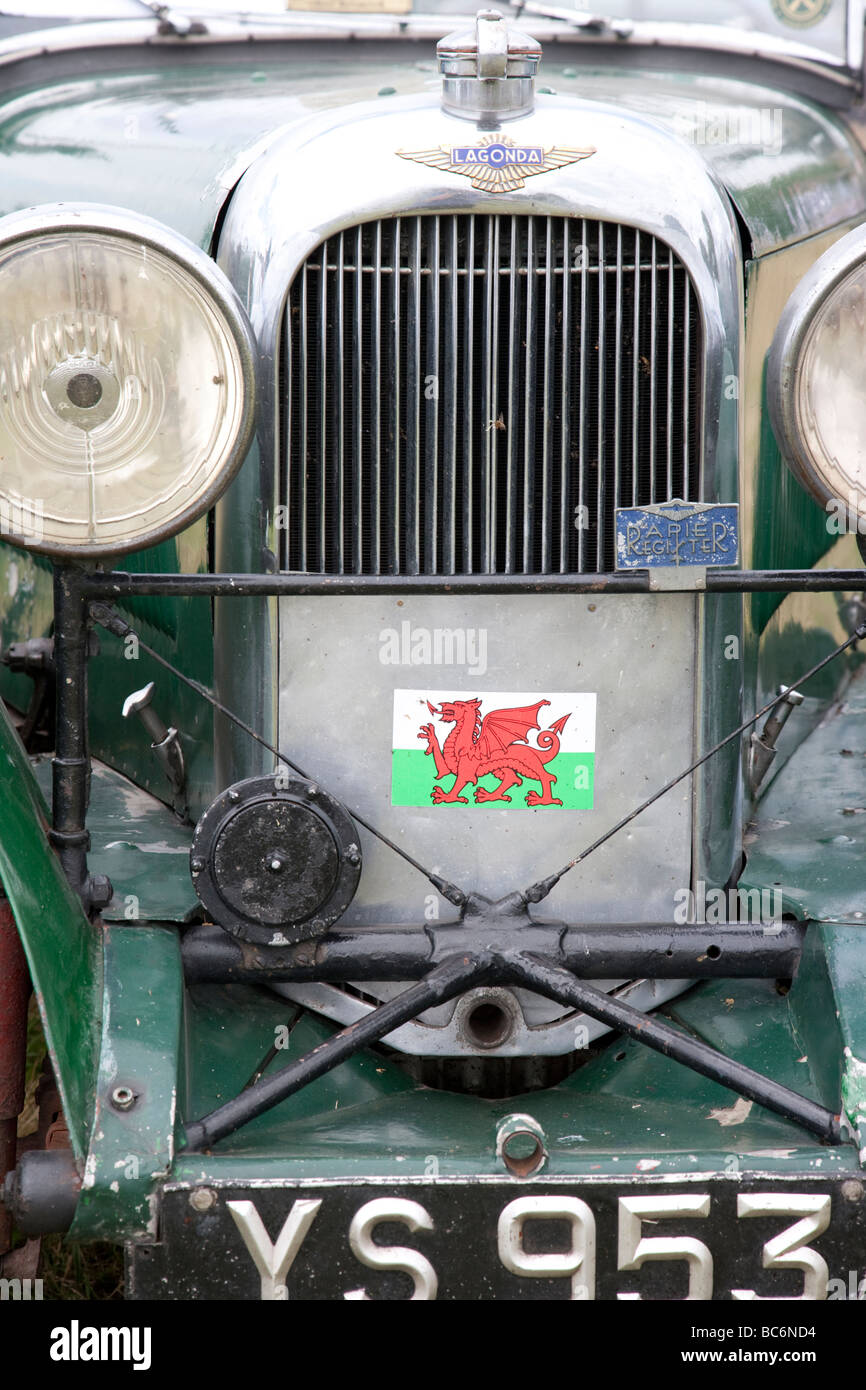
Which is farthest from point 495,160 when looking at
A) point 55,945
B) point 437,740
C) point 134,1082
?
point 134,1082

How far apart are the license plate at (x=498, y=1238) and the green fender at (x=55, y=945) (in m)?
0.18

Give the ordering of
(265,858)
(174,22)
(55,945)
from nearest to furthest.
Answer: (55,945) → (265,858) → (174,22)

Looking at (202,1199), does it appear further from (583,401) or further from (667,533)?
(583,401)

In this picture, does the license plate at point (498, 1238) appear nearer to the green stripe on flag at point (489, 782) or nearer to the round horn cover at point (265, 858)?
the round horn cover at point (265, 858)

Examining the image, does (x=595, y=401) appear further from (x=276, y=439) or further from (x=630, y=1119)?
(x=630, y=1119)

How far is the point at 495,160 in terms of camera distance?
2.17m

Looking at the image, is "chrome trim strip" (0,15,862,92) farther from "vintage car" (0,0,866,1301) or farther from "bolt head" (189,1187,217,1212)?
"bolt head" (189,1187,217,1212)

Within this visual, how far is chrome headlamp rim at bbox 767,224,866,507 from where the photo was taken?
6.64 ft

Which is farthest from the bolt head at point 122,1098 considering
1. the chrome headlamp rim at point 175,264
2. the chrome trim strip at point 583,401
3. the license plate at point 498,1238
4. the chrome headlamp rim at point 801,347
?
the chrome headlamp rim at point 801,347

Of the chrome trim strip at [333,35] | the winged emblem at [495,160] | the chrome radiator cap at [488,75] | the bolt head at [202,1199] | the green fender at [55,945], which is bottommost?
the bolt head at [202,1199]

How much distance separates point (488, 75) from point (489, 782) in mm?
967

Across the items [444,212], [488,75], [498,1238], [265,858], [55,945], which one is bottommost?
[498,1238]

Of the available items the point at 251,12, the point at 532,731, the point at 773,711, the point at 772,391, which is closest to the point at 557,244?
the point at 772,391

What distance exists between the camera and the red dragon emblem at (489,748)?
2.26m
